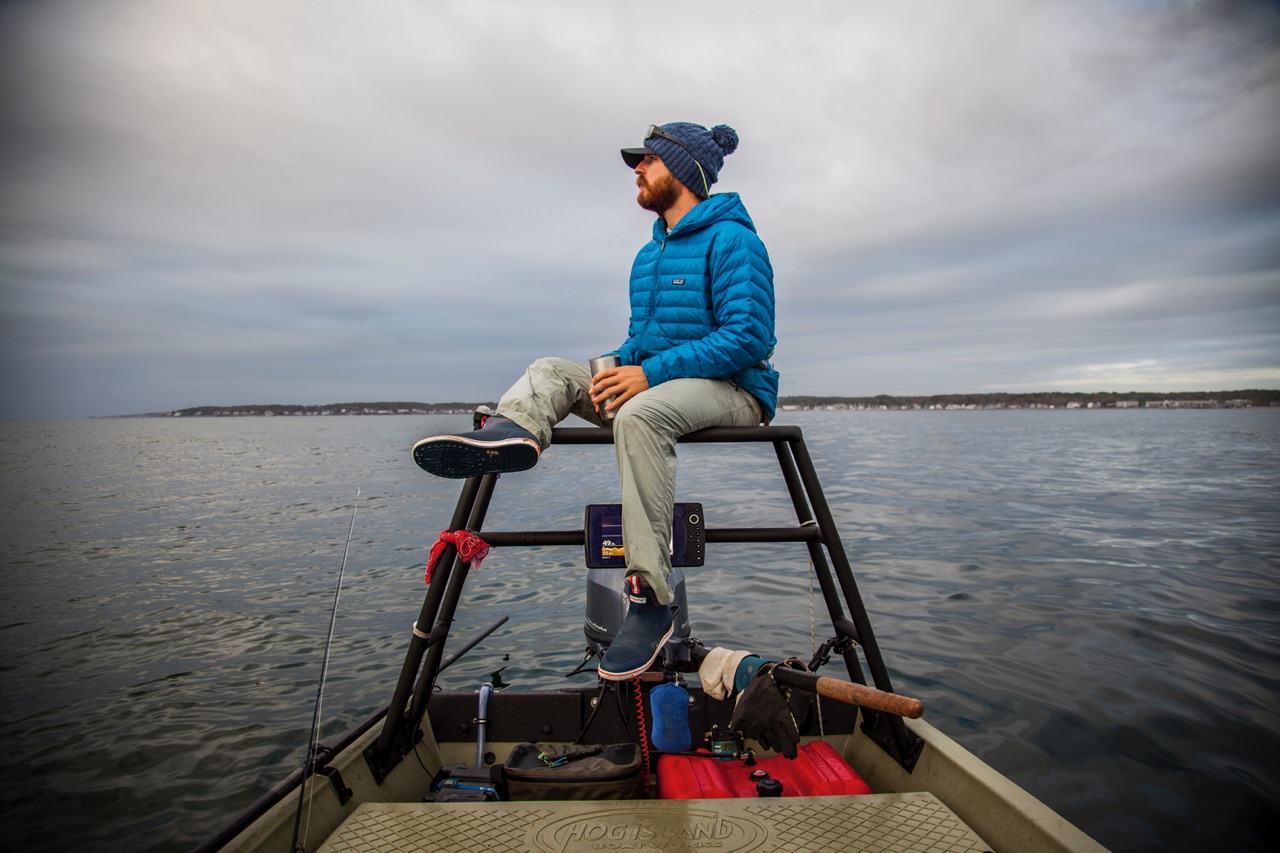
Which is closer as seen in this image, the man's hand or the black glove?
the black glove

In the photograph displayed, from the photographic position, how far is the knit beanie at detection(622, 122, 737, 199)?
3184 millimetres

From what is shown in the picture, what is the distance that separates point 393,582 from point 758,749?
8.19 m

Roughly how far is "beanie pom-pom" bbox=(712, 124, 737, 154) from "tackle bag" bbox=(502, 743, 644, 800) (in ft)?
9.19

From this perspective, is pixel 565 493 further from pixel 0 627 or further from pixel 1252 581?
pixel 1252 581

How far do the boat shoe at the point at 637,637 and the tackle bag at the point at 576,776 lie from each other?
349 mm

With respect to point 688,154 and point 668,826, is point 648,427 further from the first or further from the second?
point 688,154

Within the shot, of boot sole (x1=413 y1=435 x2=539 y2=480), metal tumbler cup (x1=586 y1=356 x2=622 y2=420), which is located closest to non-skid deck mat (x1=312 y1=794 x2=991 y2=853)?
boot sole (x1=413 y1=435 x2=539 y2=480)

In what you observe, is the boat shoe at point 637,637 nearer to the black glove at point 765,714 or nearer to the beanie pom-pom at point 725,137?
the black glove at point 765,714

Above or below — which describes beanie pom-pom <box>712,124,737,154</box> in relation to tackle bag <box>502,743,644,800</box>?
above

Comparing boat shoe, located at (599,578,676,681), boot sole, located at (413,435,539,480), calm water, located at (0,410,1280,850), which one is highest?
boot sole, located at (413,435,539,480)

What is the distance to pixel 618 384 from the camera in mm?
2840

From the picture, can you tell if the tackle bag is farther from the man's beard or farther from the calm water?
the calm water

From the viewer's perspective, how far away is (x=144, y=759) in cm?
500

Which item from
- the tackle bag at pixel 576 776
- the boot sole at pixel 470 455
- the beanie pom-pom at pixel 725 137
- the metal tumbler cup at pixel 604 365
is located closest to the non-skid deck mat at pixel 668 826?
the tackle bag at pixel 576 776
